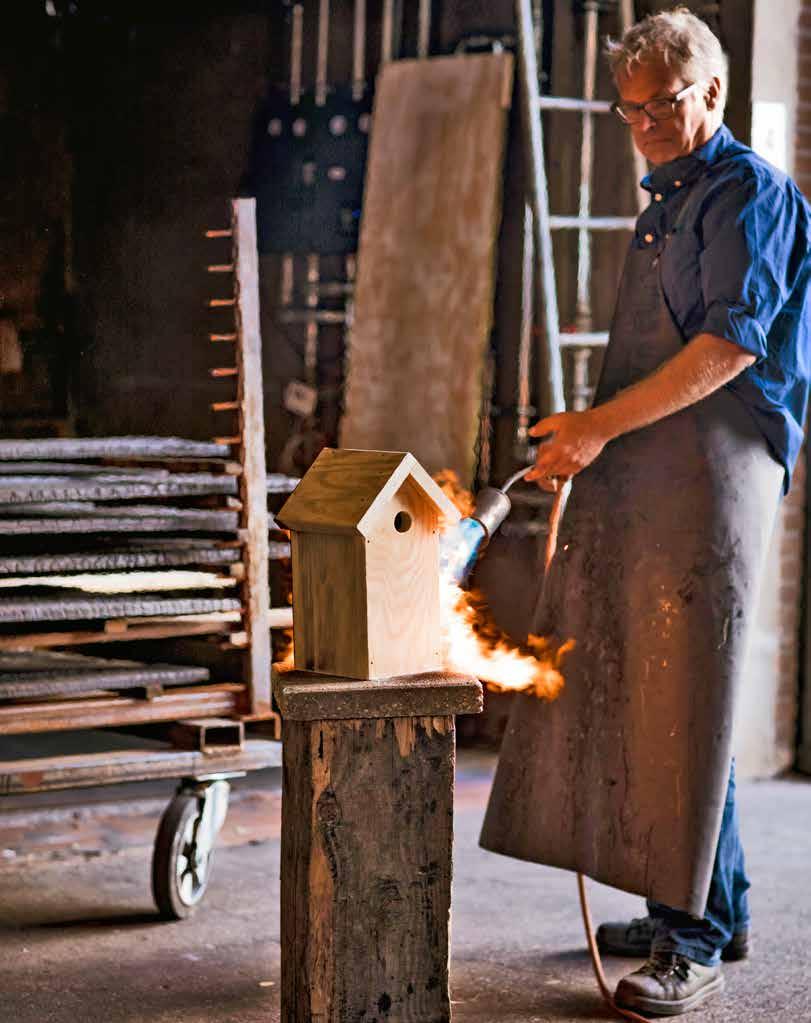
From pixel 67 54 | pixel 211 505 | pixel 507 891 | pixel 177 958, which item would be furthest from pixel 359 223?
pixel 177 958

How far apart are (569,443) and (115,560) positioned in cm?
124

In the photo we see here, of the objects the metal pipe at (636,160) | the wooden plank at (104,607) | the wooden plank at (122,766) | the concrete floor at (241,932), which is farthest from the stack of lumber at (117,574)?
the metal pipe at (636,160)

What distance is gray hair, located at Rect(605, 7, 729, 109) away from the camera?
3.29 m

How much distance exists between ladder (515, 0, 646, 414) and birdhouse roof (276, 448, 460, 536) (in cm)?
270

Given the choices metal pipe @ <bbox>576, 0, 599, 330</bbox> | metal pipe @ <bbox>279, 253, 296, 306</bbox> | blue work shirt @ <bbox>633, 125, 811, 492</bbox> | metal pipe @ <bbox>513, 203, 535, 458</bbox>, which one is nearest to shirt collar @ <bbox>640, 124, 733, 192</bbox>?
blue work shirt @ <bbox>633, 125, 811, 492</bbox>

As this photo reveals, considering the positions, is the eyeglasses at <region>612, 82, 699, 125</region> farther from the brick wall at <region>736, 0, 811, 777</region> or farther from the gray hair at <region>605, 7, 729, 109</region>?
the brick wall at <region>736, 0, 811, 777</region>

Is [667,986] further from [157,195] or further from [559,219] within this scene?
[157,195]

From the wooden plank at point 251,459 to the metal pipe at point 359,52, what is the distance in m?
2.76

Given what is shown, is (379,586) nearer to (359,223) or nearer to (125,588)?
(125,588)

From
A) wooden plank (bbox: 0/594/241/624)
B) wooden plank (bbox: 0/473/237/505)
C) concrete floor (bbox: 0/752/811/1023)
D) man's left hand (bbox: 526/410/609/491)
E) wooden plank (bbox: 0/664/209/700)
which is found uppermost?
man's left hand (bbox: 526/410/609/491)

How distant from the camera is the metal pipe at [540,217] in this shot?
541cm

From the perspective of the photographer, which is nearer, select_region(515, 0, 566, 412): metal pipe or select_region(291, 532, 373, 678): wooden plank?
select_region(291, 532, 373, 678): wooden plank

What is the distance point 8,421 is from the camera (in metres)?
8.38

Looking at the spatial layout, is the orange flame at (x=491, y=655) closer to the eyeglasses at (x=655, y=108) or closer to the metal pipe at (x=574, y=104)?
the eyeglasses at (x=655, y=108)
